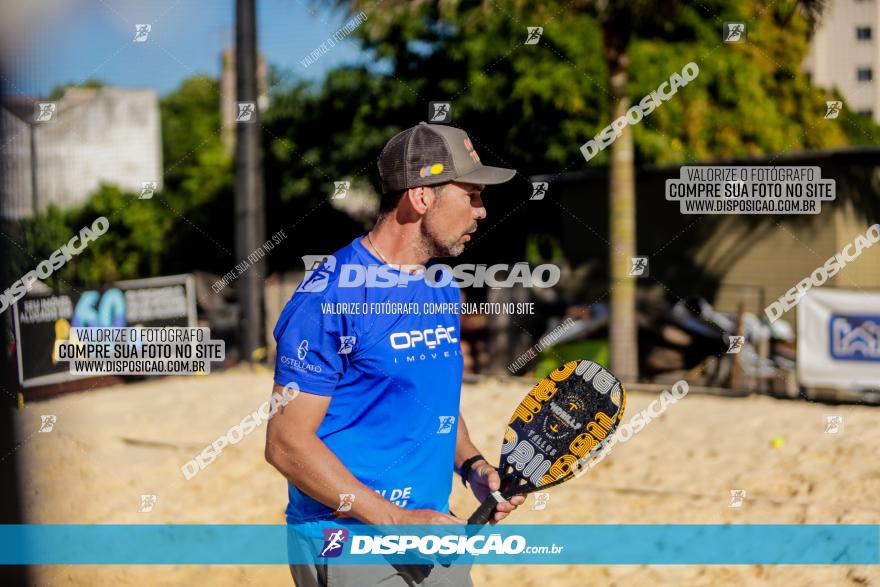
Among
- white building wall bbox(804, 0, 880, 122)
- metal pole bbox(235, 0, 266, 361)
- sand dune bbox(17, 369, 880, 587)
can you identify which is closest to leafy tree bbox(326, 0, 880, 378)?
white building wall bbox(804, 0, 880, 122)

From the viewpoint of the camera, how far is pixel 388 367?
2670 millimetres

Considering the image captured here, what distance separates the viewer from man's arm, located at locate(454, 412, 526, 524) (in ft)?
9.18

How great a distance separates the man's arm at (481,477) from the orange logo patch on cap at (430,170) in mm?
776

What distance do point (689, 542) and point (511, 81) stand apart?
12.8 meters

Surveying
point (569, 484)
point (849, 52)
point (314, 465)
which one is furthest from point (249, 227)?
point (849, 52)

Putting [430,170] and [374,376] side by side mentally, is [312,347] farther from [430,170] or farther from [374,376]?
[430,170]

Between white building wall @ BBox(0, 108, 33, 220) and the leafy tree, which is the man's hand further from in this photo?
the leafy tree

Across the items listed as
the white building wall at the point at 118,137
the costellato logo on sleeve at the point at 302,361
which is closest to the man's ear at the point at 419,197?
the costellato logo on sleeve at the point at 302,361

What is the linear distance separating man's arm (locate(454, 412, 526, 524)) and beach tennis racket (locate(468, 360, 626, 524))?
4 cm

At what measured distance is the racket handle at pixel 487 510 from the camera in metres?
2.75

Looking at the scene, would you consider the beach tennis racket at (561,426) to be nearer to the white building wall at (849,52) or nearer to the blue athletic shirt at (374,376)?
the blue athletic shirt at (374,376)

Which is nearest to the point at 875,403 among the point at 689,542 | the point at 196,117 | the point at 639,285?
the point at 689,542

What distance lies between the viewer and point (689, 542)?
5523 millimetres

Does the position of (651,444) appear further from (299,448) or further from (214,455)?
(299,448)
